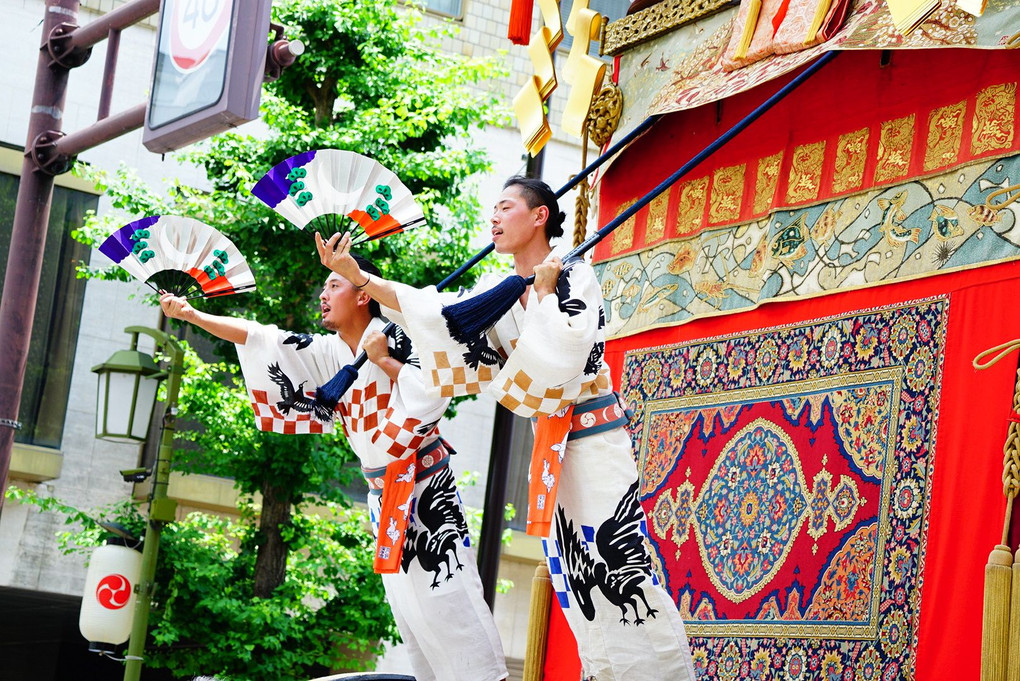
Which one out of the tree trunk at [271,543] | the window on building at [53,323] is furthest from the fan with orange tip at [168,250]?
the window on building at [53,323]

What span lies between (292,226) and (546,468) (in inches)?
166

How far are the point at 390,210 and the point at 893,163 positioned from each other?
166cm

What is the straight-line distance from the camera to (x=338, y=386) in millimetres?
3998

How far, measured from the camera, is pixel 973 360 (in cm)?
357

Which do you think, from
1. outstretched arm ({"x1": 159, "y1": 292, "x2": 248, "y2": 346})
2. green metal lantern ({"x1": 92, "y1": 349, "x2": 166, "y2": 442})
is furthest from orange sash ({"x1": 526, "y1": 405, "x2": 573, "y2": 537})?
green metal lantern ({"x1": 92, "y1": 349, "x2": 166, "y2": 442})

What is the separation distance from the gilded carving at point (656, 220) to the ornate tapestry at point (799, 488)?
507mm

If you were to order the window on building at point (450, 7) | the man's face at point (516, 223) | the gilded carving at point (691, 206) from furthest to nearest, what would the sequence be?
1. the window on building at point (450, 7)
2. the gilded carving at point (691, 206)
3. the man's face at point (516, 223)

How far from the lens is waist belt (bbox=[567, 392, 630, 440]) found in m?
3.37

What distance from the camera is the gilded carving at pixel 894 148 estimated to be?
157 inches

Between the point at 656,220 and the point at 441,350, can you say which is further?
the point at 656,220

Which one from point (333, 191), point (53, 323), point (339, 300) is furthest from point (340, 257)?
point (53, 323)

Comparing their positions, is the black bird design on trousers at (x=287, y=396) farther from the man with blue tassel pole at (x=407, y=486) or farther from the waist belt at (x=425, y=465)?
the waist belt at (x=425, y=465)

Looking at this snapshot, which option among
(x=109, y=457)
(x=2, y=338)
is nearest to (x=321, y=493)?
(x=2, y=338)

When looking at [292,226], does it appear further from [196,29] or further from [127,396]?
[196,29]
